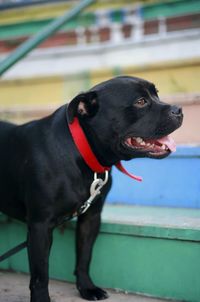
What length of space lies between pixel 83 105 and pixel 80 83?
236 centimetres

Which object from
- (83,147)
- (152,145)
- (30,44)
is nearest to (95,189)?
(83,147)

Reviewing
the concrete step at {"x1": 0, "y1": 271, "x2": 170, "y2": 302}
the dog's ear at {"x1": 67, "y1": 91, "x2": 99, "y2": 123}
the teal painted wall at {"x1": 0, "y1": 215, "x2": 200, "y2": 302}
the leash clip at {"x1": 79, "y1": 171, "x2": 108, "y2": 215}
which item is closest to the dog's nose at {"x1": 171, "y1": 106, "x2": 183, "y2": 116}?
the dog's ear at {"x1": 67, "y1": 91, "x2": 99, "y2": 123}

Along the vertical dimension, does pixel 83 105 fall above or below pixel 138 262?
above

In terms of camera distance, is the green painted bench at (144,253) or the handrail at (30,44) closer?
the green painted bench at (144,253)

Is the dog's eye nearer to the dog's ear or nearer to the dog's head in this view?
the dog's head

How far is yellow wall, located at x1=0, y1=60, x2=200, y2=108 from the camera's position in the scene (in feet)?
13.6

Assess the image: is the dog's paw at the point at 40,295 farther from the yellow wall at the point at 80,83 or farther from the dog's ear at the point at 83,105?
the yellow wall at the point at 80,83

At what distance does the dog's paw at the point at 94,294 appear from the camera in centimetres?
276

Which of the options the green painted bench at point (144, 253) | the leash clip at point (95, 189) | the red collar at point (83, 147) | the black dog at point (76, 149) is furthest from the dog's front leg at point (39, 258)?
the green painted bench at point (144, 253)

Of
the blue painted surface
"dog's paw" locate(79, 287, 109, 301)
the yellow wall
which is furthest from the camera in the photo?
the yellow wall

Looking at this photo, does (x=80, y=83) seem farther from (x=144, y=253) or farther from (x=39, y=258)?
(x=39, y=258)

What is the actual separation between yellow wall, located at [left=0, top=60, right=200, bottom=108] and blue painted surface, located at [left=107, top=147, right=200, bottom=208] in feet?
3.42

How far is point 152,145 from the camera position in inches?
101

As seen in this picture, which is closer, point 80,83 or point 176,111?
point 176,111
